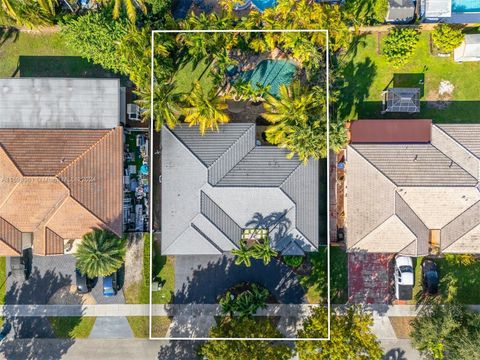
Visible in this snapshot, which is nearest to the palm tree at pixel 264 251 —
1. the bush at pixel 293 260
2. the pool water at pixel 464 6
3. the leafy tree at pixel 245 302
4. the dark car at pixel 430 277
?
the bush at pixel 293 260

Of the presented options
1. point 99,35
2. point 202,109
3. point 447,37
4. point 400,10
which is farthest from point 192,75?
point 447,37

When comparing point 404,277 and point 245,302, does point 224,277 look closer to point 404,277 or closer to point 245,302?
point 245,302

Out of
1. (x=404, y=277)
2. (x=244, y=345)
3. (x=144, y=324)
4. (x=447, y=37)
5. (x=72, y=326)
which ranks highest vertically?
(x=447, y=37)

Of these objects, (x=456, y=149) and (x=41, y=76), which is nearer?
(x=456, y=149)

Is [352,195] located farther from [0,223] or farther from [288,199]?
[0,223]

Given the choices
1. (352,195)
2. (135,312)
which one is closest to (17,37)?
(135,312)

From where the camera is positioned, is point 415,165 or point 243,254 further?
point 415,165
